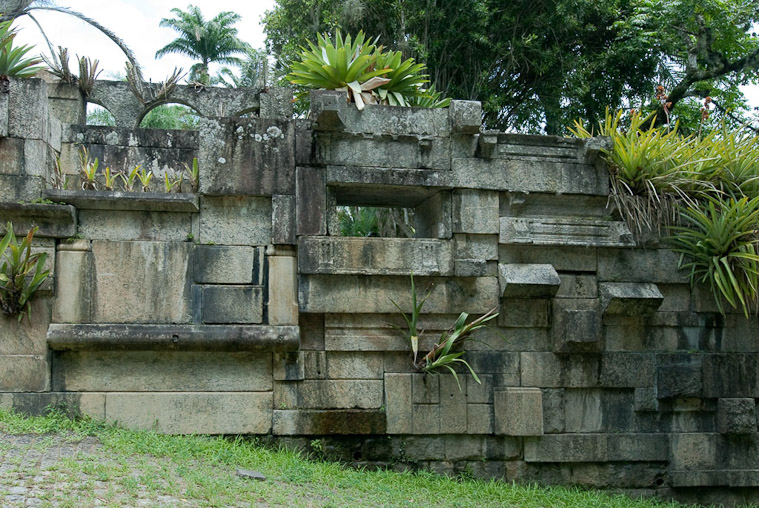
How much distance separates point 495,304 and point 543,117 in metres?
9.46

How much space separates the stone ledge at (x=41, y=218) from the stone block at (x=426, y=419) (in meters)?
3.51

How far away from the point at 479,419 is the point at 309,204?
2582 mm

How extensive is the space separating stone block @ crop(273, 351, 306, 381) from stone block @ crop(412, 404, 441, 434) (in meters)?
1.11

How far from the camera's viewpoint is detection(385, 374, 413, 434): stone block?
19.7 ft

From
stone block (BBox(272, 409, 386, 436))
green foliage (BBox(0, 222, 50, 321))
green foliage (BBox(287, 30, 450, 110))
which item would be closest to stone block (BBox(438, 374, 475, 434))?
stone block (BBox(272, 409, 386, 436))

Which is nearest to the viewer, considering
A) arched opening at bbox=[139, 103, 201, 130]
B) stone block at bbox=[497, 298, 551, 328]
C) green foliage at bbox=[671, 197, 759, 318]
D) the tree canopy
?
green foliage at bbox=[671, 197, 759, 318]

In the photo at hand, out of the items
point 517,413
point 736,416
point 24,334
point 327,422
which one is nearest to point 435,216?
point 517,413

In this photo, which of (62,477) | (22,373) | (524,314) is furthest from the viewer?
(524,314)

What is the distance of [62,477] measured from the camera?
442cm

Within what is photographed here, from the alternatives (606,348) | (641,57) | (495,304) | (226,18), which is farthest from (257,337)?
(226,18)

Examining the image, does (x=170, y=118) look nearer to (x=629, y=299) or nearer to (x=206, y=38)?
(x=206, y=38)

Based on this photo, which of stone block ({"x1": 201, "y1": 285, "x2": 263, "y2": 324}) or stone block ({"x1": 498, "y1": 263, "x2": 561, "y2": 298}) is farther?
stone block ({"x1": 498, "y1": 263, "x2": 561, "y2": 298})

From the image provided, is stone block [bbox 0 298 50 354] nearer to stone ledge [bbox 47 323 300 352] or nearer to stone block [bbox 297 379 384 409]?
stone ledge [bbox 47 323 300 352]

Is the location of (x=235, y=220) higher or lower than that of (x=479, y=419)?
higher
